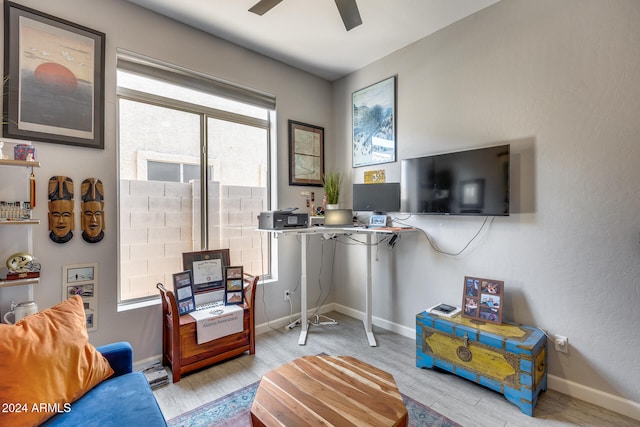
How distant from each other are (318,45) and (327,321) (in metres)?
2.97

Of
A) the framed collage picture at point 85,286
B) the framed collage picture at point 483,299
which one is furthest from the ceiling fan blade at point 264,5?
the framed collage picture at point 483,299

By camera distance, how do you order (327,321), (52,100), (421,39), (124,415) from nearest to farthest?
(124,415) → (52,100) → (421,39) → (327,321)

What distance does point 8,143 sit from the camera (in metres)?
1.83

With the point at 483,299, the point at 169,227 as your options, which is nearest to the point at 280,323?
the point at 169,227

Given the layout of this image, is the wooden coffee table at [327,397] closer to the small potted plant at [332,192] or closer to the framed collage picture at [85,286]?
the framed collage picture at [85,286]

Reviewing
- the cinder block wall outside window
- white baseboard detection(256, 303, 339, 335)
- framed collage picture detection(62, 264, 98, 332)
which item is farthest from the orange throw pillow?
white baseboard detection(256, 303, 339, 335)

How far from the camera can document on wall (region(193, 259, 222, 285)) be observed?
2.72 metres

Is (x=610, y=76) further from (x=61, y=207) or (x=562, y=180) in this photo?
(x=61, y=207)

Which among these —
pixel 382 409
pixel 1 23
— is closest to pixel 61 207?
pixel 1 23

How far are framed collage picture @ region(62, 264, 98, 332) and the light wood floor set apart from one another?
2.42 ft

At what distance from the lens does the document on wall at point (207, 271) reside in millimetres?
2721

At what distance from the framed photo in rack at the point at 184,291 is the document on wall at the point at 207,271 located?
0.13 meters

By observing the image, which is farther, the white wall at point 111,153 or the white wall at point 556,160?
the white wall at point 111,153

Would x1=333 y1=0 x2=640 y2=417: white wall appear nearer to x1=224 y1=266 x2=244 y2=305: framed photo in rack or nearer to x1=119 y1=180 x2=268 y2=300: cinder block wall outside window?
x1=224 y1=266 x2=244 y2=305: framed photo in rack
